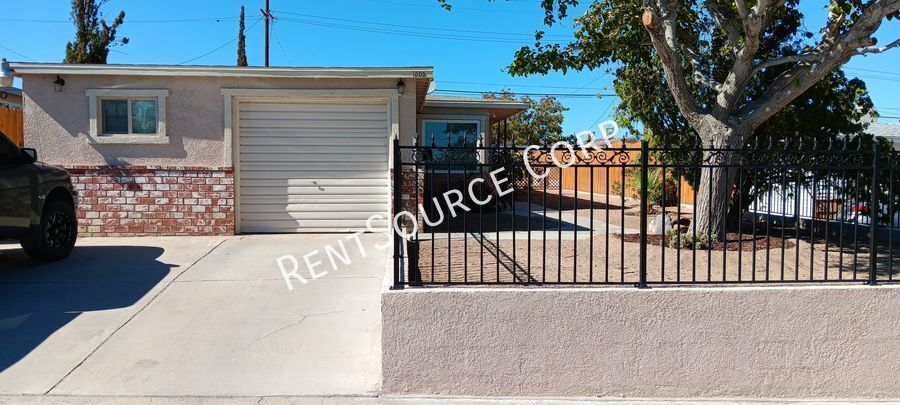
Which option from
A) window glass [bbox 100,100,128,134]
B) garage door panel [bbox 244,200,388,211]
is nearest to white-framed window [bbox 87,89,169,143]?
window glass [bbox 100,100,128,134]

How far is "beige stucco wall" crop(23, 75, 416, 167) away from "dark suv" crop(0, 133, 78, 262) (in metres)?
1.55

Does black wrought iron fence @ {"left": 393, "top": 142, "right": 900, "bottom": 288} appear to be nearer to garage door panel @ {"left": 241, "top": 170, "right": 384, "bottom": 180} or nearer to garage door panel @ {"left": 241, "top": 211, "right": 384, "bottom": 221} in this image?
garage door panel @ {"left": 241, "top": 170, "right": 384, "bottom": 180}

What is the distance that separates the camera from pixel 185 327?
522 centimetres

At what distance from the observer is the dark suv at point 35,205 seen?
6406mm

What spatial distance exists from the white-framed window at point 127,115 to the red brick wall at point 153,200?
0.47 m

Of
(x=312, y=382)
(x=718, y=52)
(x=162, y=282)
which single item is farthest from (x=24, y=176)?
(x=718, y=52)

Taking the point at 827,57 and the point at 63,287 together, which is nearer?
the point at 63,287

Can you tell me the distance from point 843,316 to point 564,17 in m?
5.70

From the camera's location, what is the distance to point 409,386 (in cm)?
411

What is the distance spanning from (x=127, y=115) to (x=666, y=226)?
8290 millimetres

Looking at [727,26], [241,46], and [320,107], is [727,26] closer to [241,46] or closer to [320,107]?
[320,107]

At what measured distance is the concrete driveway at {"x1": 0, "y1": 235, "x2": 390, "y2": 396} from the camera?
426 centimetres

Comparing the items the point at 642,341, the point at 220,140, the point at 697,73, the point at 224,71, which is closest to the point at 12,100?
the point at 220,140

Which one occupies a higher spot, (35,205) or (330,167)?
(330,167)
